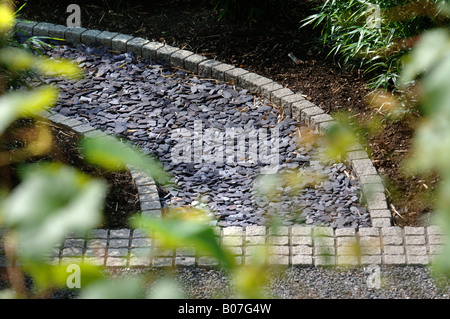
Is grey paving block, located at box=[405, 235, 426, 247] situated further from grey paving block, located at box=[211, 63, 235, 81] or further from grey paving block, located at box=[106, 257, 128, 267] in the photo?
grey paving block, located at box=[211, 63, 235, 81]

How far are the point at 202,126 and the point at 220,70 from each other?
0.78 meters

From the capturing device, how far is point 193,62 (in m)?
5.09

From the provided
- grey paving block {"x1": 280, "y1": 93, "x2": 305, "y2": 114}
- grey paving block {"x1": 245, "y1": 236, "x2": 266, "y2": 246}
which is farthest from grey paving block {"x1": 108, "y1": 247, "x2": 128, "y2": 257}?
grey paving block {"x1": 280, "y1": 93, "x2": 305, "y2": 114}

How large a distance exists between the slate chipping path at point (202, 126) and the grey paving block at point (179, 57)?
67 mm

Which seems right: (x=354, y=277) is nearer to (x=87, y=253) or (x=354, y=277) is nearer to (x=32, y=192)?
(x=87, y=253)

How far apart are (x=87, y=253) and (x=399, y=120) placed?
2479mm

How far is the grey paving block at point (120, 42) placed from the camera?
5.41 m

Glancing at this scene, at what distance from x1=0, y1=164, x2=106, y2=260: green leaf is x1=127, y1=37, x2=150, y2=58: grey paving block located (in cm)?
499

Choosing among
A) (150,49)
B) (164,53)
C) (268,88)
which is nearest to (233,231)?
(268,88)

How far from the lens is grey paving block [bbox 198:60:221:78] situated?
5.01m

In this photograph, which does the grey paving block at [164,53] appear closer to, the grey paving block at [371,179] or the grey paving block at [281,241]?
the grey paving block at [371,179]

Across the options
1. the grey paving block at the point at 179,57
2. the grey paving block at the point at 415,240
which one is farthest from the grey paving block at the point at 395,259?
the grey paving block at the point at 179,57

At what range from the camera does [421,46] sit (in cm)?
64
